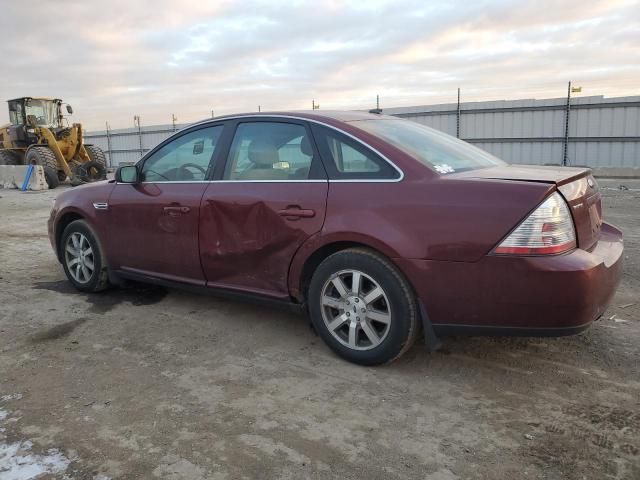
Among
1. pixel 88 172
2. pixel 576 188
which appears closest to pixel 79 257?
pixel 576 188

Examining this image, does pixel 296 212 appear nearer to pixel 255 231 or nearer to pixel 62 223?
pixel 255 231

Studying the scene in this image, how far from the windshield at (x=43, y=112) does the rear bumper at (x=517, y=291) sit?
19.3m

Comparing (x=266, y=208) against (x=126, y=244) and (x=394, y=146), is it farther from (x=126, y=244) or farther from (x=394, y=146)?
(x=126, y=244)

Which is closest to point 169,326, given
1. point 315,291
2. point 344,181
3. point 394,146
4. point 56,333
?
point 56,333

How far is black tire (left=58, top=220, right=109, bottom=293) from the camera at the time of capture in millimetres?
4758

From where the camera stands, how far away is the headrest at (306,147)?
138 inches

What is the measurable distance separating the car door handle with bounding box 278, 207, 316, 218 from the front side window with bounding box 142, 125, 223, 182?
867 mm

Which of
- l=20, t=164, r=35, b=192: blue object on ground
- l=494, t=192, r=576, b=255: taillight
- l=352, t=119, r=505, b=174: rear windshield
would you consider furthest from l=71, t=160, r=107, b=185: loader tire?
l=494, t=192, r=576, b=255: taillight

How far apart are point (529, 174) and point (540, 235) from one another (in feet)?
1.87

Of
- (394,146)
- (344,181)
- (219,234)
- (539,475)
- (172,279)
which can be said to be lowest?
(539,475)

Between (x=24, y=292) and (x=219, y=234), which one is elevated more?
(x=219, y=234)

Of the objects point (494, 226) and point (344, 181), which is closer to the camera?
point (494, 226)

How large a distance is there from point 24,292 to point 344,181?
11.7ft

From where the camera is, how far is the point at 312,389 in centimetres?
304
